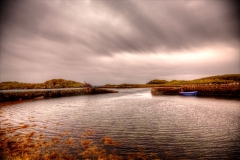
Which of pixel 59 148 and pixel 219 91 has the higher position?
pixel 219 91

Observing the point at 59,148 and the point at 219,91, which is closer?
the point at 59,148

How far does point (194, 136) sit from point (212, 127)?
18.6 feet

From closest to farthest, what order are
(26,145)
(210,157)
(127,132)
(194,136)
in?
(210,157)
(26,145)
(194,136)
(127,132)

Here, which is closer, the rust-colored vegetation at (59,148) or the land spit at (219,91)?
the rust-colored vegetation at (59,148)

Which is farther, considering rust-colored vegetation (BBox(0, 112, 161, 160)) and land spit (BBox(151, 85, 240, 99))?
land spit (BBox(151, 85, 240, 99))

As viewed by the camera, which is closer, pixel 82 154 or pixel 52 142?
pixel 82 154

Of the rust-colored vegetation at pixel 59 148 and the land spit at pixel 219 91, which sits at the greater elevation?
the land spit at pixel 219 91

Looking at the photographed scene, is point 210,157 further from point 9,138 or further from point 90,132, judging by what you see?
point 9,138

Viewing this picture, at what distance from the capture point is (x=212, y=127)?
792 inches

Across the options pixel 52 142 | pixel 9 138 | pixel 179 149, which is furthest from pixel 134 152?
pixel 9 138

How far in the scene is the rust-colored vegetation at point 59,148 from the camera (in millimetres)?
12266

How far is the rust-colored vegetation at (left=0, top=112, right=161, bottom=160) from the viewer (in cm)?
1227

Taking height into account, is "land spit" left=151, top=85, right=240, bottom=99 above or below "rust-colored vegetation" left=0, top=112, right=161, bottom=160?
above

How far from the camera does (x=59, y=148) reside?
555 inches
